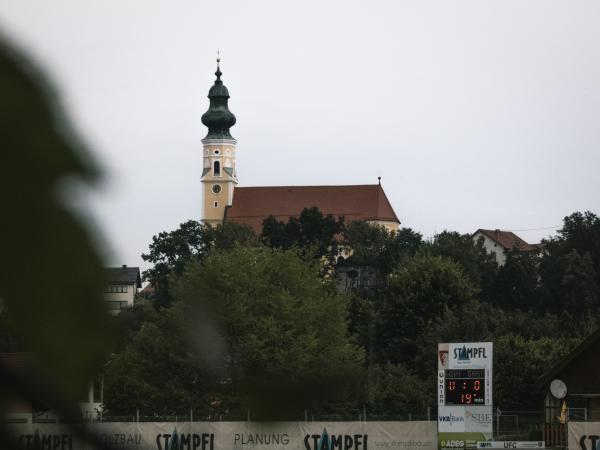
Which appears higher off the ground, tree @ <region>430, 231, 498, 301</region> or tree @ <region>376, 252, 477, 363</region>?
tree @ <region>430, 231, 498, 301</region>

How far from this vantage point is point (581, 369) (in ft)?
114

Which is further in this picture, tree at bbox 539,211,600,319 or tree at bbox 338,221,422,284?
tree at bbox 338,221,422,284

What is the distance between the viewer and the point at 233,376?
1161mm

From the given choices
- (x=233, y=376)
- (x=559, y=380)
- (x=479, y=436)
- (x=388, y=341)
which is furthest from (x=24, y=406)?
(x=388, y=341)

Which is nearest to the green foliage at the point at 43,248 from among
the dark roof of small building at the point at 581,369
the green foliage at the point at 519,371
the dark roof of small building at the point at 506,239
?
the dark roof of small building at the point at 581,369

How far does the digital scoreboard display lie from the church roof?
9820 cm

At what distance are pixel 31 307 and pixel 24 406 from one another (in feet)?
0.18

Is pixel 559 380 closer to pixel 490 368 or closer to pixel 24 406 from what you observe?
pixel 490 368

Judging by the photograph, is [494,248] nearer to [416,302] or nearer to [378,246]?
[378,246]

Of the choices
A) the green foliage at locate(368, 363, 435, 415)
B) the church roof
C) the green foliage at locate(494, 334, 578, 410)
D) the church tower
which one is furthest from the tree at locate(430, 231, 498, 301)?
the green foliage at locate(368, 363, 435, 415)

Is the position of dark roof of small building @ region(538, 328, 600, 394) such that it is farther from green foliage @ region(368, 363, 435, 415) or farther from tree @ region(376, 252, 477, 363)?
tree @ region(376, 252, 477, 363)

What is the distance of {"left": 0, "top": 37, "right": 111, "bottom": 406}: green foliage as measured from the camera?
542 millimetres

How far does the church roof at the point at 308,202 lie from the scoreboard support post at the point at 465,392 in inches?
3864

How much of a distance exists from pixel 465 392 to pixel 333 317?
1958cm
